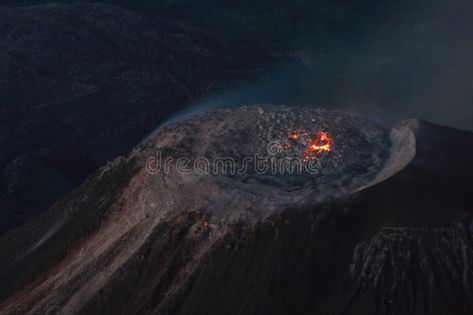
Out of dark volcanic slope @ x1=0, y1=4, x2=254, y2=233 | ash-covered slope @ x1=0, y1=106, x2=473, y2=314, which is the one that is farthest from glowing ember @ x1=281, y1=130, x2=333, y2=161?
dark volcanic slope @ x1=0, y1=4, x2=254, y2=233

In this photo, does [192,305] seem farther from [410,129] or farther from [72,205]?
[410,129]

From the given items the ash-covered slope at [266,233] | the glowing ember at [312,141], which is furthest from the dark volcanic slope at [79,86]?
the glowing ember at [312,141]

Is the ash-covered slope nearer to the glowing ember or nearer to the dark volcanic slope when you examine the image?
the glowing ember

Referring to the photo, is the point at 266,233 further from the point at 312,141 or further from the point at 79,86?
the point at 79,86

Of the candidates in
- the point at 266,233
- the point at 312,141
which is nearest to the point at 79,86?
the point at 312,141

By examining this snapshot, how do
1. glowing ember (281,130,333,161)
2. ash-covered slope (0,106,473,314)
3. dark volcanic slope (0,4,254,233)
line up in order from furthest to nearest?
1. dark volcanic slope (0,4,254,233)
2. glowing ember (281,130,333,161)
3. ash-covered slope (0,106,473,314)

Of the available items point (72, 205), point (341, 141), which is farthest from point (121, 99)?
point (341, 141)
